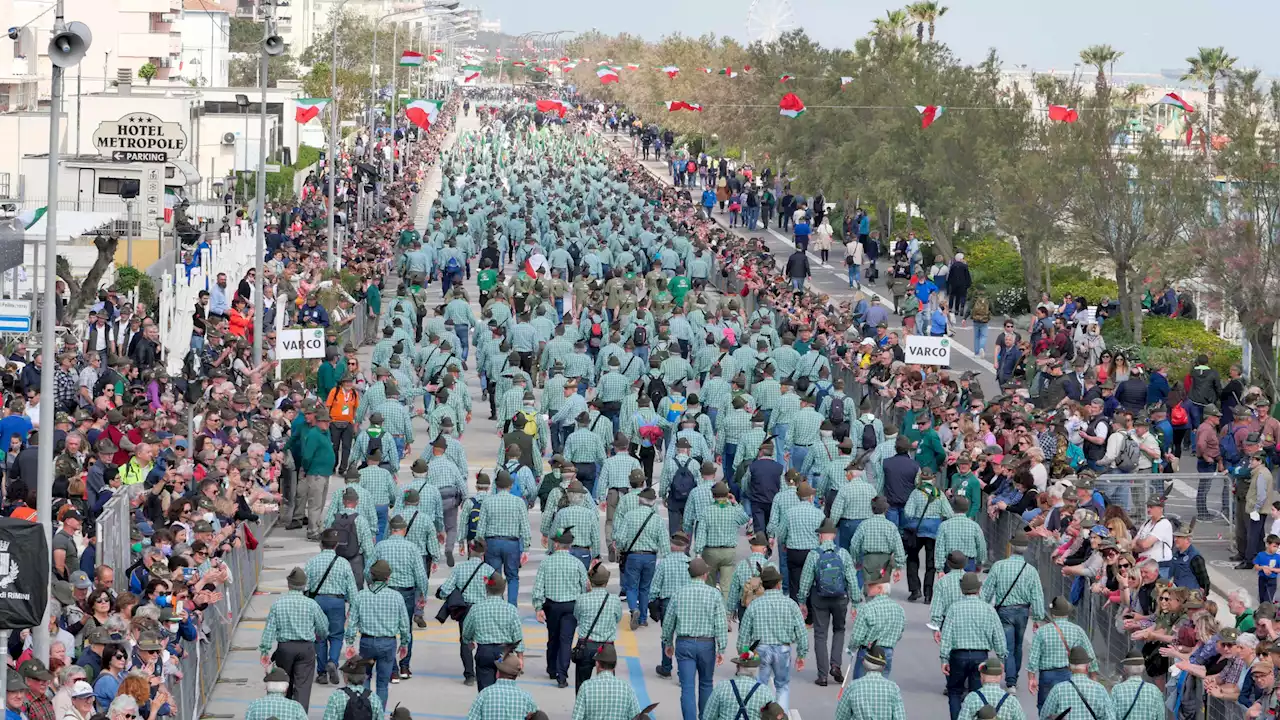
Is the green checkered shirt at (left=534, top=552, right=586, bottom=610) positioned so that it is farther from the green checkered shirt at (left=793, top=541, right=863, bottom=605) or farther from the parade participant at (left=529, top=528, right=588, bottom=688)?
the green checkered shirt at (left=793, top=541, right=863, bottom=605)

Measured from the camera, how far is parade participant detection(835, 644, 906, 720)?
13625 mm

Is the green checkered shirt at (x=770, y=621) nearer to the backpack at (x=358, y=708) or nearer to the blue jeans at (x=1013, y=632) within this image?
the blue jeans at (x=1013, y=632)

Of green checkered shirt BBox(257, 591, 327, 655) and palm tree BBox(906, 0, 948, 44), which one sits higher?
palm tree BBox(906, 0, 948, 44)

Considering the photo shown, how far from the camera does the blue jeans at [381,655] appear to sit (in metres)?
15.9

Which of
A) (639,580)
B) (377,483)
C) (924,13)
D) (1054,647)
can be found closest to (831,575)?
(639,580)

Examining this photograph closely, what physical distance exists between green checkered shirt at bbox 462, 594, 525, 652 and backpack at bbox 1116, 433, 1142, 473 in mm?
9420

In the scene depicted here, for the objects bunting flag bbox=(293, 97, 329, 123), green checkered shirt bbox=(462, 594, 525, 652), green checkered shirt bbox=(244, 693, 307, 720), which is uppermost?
bunting flag bbox=(293, 97, 329, 123)

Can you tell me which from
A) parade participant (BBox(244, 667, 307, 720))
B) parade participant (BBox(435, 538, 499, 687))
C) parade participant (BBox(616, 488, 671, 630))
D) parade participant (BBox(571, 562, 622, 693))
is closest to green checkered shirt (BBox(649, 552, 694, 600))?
parade participant (BBox(616, 488, 671, 630))

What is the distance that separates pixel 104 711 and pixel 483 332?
1788cm

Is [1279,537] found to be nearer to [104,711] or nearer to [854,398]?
[104,711]

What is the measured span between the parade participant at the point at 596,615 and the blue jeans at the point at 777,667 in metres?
1.09

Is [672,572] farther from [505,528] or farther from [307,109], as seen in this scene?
[307,109]

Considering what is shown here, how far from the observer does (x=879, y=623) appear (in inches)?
621

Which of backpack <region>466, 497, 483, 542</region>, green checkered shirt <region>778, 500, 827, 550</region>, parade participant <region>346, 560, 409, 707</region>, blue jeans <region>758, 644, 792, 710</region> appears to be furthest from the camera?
backpack <region>466, 497, 483, 542</region>
